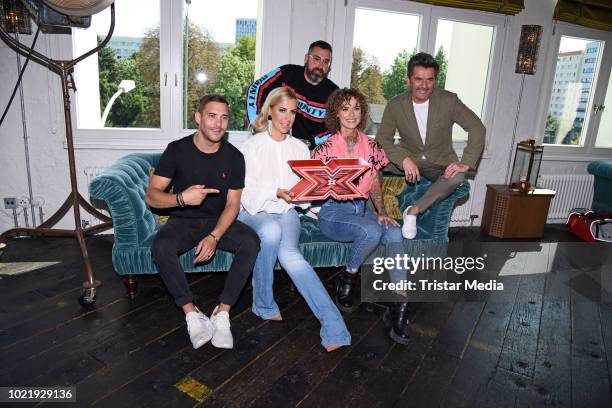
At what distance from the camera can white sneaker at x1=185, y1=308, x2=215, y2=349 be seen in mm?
2227

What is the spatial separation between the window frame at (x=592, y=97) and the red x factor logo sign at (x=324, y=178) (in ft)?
11.0

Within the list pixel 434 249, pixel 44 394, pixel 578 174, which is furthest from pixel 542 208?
pixel 44 394

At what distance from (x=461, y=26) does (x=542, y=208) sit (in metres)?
A: 2.05

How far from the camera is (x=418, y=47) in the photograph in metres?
4.30

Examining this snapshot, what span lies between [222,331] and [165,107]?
2.26 m

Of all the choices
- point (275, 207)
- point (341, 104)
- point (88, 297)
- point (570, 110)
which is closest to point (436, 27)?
point (570, 110)

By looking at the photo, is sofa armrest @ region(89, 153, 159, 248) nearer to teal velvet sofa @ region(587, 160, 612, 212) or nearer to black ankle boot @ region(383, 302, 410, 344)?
black ankle boot @ region(383, 302, 410, 344)

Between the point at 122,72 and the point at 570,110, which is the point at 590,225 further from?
the point at 122,72

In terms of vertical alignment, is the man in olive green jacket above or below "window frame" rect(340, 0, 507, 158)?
below

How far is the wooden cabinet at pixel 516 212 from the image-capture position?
4.32 m

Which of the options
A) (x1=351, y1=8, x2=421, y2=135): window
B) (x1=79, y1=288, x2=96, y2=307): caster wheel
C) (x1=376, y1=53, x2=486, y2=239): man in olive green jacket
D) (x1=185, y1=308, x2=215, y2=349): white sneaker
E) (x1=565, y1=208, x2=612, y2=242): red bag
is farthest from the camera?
(x1=565, y1=208, x2=612, y2=242): red bag

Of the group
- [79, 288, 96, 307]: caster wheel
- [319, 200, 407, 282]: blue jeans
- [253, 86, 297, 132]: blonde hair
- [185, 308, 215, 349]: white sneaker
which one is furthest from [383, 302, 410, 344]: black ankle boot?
[79, 288, 96, 307]: caster wheel

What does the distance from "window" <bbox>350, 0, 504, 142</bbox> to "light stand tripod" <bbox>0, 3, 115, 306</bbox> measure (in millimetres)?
2361

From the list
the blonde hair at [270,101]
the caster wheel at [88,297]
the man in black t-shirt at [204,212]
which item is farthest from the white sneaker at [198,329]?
the blonde hair at [270,101]
